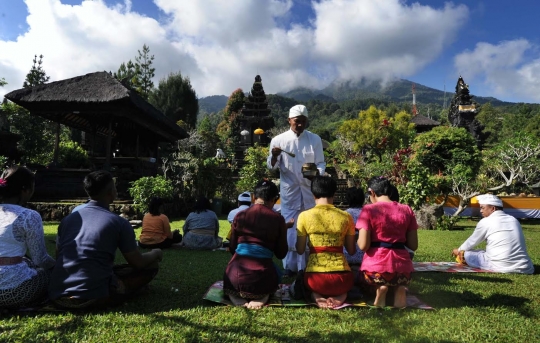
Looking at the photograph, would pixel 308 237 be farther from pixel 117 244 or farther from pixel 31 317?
pixel 31 317

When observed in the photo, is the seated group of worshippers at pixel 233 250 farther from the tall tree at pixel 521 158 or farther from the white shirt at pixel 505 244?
the tall tree at pixel 521 158

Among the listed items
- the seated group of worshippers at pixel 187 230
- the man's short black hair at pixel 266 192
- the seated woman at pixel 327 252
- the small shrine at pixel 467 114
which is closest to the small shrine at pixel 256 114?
the small shrine at pixel 467 114

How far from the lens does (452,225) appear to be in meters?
10.4

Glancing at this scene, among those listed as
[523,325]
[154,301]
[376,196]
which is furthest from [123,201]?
[523,325]

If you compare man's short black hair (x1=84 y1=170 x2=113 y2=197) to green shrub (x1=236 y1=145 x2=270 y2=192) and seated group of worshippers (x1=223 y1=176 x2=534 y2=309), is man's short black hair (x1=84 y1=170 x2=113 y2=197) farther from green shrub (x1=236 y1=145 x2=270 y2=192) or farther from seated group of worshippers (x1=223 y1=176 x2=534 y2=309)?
green shrub (x1=236 y1=145 x2=270 y2=192)

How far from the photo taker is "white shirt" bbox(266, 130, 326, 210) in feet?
14.0

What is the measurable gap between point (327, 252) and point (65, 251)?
2.05 metres

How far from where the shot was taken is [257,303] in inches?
115

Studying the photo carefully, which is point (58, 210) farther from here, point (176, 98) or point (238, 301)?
point (176, 98)

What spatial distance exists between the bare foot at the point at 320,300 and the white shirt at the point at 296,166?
139 centimetres

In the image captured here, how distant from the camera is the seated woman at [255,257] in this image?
293 cm

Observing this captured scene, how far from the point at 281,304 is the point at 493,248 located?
3.11 m

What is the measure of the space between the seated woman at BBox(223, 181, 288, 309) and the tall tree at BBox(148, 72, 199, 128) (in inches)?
1509

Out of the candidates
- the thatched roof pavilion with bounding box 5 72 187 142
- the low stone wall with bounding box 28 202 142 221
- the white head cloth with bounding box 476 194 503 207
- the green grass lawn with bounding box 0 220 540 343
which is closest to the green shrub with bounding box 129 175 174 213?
the low stone wall with bounding box 28 202 142 221
